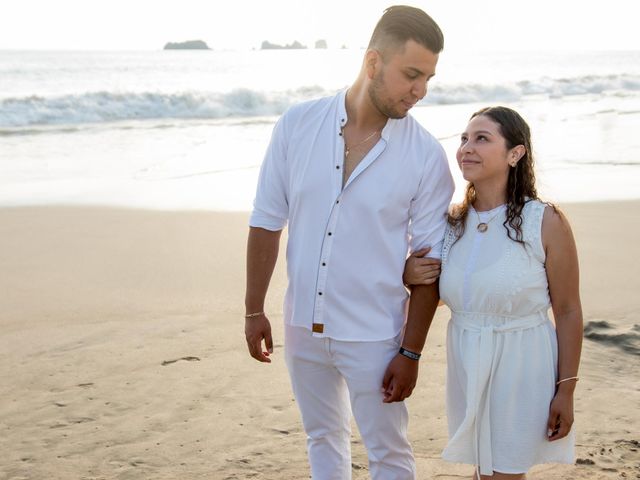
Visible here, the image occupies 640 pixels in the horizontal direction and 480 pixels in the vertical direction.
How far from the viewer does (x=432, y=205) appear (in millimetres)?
2869

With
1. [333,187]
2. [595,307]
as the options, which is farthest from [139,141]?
[333,187]

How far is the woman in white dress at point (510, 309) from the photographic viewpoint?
2795 millimetres

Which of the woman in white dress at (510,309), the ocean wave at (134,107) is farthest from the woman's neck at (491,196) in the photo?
the ocean wave at (134,107)

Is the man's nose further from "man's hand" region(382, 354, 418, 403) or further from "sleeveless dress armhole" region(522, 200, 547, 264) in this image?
"man's hand" region(382, 354, 418, 403)

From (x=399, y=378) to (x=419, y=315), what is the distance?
22 cm

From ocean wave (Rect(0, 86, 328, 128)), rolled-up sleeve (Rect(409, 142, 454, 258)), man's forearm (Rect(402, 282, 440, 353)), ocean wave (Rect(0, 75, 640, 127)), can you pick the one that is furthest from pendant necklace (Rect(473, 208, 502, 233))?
ocean wave (Rect(0, 86, 328, 128))

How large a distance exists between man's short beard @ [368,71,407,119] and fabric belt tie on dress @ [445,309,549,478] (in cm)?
71

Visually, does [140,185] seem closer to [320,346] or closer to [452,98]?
A: [320,346]

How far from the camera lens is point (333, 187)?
2.86 m

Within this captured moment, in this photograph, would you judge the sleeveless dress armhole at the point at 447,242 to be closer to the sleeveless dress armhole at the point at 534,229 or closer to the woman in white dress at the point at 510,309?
the woman in white dress at the point at 510,309

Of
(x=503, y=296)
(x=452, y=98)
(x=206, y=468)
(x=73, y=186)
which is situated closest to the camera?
(x=503, y=296)

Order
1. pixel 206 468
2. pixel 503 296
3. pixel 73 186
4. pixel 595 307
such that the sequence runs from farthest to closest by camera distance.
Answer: pixel 73 186, pixel 595 307, pixel 206 468, pixel 503 296

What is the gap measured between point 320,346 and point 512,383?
0.66 m

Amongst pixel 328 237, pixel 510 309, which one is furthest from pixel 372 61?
pixel 510 309
